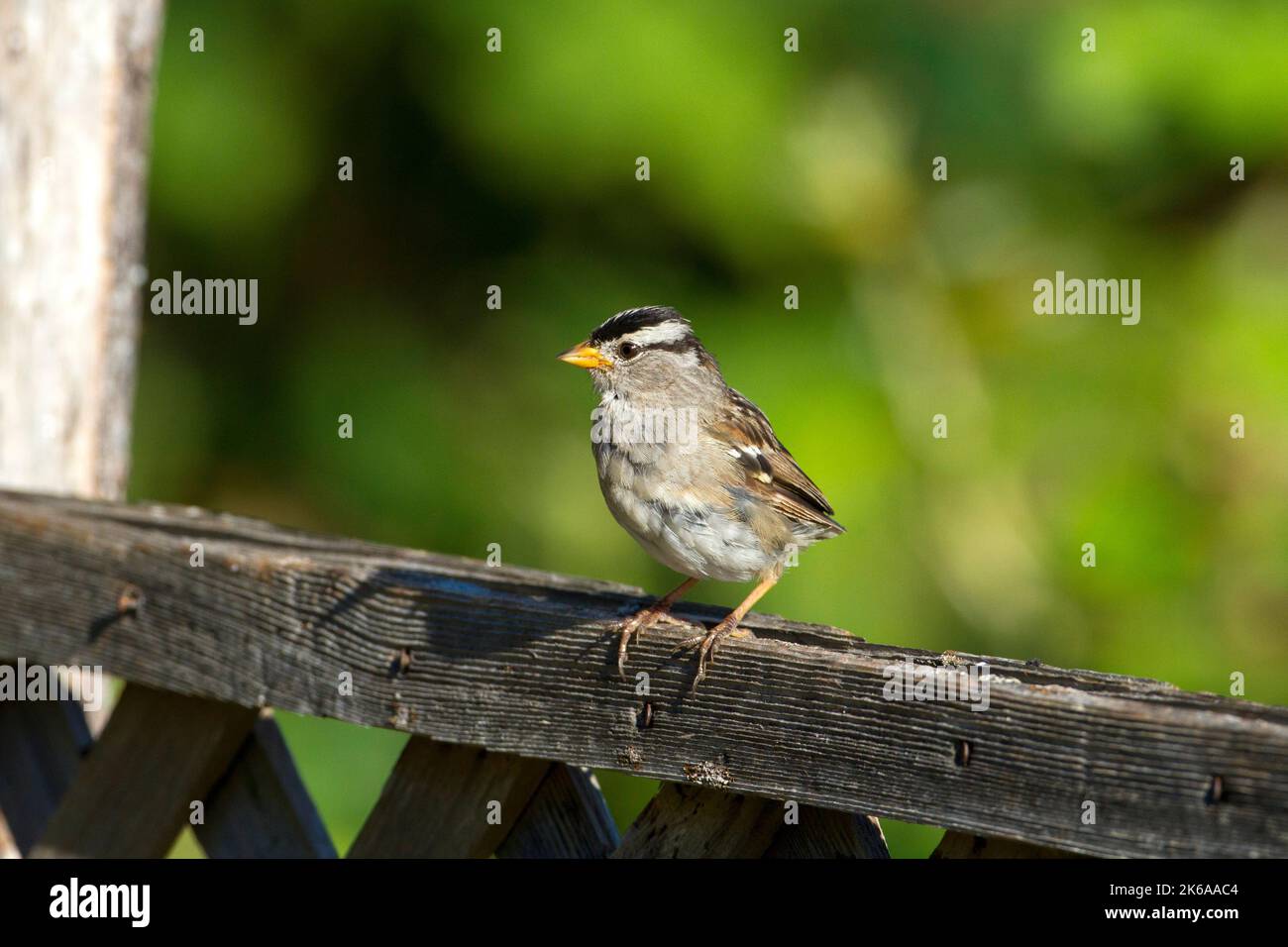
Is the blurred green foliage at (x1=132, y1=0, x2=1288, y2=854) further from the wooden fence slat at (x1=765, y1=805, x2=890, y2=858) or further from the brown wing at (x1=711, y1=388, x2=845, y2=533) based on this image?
the wooden fence slat at (x1=765, y1=805, x2=890, y2=858)

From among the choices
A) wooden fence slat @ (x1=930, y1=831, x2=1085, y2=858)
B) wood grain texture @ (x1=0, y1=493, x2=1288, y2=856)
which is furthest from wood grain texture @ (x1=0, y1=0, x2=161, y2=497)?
wooden fence slat @ (x1=930, y1=831, x2=1085, y2=858)

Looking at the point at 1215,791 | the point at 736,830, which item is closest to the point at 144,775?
the point at 736,830

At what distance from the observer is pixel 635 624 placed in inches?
103

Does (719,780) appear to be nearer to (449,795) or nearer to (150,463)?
(449,795)

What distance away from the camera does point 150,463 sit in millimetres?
7902

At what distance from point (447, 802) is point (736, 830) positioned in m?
0.69

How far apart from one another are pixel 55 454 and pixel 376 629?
227 cm

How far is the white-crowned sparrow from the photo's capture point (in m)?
3.75

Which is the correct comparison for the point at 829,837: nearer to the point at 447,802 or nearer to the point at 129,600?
the point at 447,802

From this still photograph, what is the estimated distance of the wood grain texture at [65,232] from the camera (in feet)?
15.2

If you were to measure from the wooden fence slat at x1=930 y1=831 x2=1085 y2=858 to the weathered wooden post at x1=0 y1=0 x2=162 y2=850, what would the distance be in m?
3.46

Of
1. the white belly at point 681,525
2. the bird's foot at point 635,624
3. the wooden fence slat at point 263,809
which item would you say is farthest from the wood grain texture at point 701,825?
the white belly at point 681,525

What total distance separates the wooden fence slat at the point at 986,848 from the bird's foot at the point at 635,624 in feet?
2.14

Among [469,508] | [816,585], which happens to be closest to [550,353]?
[469,508]
